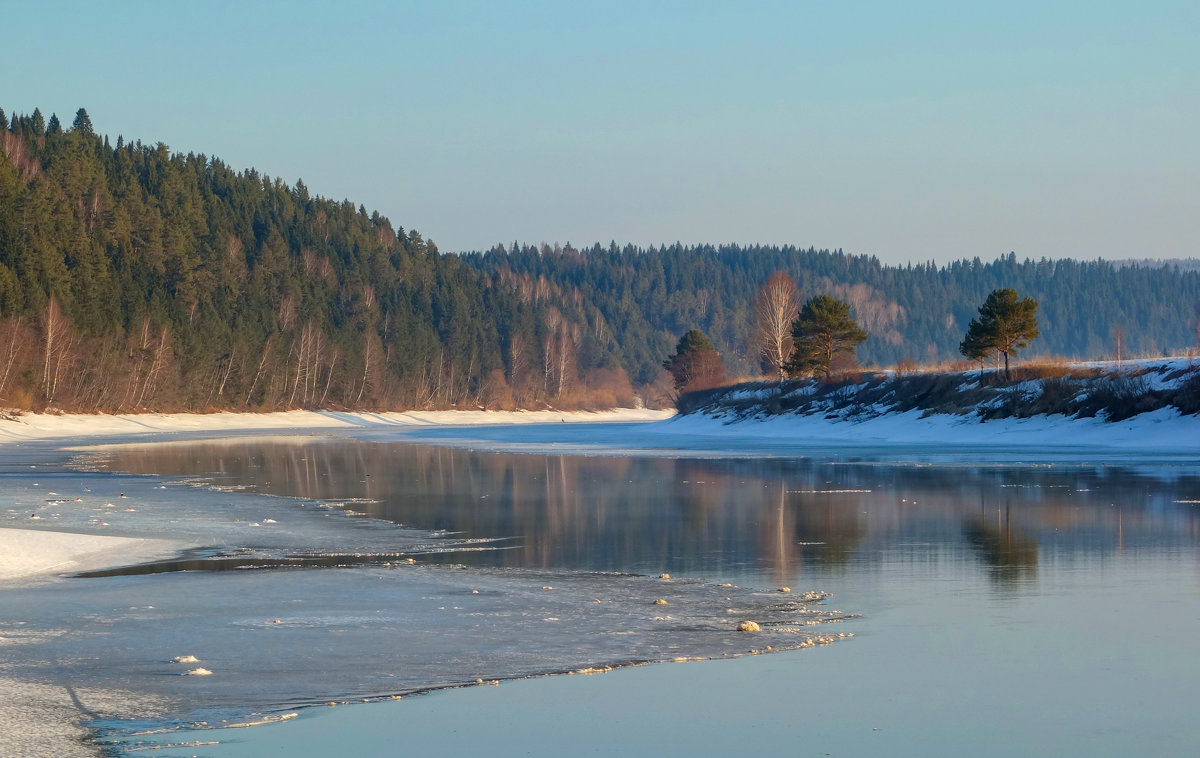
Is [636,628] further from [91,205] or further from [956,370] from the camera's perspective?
[91,205]

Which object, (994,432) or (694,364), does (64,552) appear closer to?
(994,432)

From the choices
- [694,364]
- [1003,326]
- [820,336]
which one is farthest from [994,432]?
[694,364]

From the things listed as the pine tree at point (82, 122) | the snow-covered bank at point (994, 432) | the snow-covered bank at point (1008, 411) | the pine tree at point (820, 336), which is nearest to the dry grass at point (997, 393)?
the snow-covered bank at point (1008, 411)

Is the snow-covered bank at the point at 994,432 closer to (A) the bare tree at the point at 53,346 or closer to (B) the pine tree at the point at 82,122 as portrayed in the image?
(A) the bare tree at the point at 53,346

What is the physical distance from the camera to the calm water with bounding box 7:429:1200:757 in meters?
7.29

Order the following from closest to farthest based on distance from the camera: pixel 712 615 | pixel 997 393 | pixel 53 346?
pixel 712 615 → pixel 997 393 → pixel 53 346

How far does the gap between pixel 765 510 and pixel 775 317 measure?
71500 mm

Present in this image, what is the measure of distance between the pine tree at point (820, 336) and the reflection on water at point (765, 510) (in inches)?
1512

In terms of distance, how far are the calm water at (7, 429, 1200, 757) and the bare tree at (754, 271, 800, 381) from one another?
66165mm

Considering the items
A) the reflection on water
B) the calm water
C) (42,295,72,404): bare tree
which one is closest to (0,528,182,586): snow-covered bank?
the calm water

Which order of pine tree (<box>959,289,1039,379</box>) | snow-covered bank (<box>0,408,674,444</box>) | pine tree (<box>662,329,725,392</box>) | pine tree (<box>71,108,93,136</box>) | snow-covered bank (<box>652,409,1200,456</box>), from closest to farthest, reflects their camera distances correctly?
1. snow-covered bank (<box>652,409,1200,456</box>)
2. pine tree (<box>959,289,1039,379</box>)
3. snow-covered bank (<box>0,408,674,444</box>)
4. pine tree (<box>662,329,725,392</box>)
5. pine tree (<box>71,108,93,136</box>)

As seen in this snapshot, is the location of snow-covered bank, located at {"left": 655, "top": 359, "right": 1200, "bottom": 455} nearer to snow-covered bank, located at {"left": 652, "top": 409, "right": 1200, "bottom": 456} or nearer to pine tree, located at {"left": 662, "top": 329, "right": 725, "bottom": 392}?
snow-covered bank, located at {"left": 652, "top": 409, "right": 1200, "bottom": 456}

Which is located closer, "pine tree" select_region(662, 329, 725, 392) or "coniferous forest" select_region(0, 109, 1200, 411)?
"coniferous forest" select_region(0, 109, 1200, 411)

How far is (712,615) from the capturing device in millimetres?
10961
